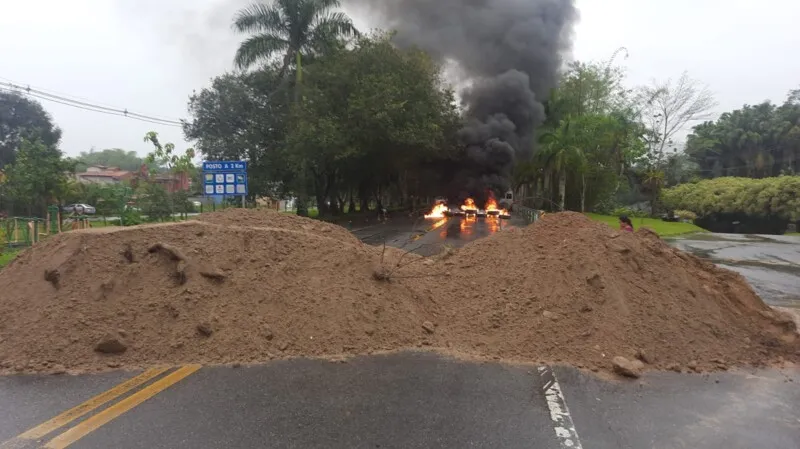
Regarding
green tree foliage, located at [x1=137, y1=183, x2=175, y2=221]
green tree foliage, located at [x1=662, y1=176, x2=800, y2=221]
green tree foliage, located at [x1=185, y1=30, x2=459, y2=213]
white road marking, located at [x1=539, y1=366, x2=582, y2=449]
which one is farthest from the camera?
green tree foliage, located at [x1=662, y1=176, x2=800, y2=221]

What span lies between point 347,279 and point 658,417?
3.21 m

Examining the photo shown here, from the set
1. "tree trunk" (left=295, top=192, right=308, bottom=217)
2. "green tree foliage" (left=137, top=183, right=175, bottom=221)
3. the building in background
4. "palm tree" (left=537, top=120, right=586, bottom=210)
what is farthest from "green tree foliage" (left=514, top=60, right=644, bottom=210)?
the building in background

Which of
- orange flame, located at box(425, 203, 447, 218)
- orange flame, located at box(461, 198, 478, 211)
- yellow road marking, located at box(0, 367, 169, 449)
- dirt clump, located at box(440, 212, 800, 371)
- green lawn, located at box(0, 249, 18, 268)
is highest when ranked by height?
orange flame, located at box(461, 198, 478, 211)

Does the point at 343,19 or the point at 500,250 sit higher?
the point at 343,19

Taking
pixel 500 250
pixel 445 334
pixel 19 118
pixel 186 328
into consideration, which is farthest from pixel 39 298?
pixel 19 118

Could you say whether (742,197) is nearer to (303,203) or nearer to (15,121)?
(303,203)

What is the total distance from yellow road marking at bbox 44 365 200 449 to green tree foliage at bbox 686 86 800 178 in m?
55.6

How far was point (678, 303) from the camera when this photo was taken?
5.59 m

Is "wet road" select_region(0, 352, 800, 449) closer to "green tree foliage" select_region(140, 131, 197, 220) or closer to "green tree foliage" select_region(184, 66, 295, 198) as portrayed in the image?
"green tree foliage" select_region(140, 131, 197, 220)

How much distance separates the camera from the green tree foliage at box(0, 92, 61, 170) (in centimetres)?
4262

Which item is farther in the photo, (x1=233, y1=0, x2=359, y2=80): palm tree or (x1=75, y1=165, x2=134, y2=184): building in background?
(x1=75, y1=165, x2=134, y2=184): building in background

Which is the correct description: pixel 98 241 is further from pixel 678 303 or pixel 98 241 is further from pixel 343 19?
pixel 343 19

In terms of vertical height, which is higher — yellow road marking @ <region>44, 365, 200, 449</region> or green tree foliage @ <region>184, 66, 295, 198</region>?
green tree foliage @ <region>184, 66, 295, 198</region>

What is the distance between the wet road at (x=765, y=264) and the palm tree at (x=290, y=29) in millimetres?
19969
